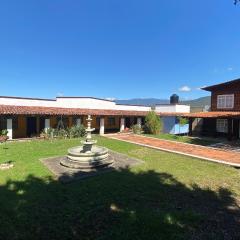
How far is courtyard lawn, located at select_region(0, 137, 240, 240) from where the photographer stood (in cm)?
502

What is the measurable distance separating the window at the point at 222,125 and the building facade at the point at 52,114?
598 centimetres

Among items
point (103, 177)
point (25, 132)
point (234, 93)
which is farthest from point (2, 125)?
point (234, 93)

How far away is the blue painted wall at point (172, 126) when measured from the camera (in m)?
28.4

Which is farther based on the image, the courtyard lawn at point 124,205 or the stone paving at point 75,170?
the stone paving at point 75,170

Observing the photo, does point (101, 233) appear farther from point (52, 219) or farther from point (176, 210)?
point (176, 210)

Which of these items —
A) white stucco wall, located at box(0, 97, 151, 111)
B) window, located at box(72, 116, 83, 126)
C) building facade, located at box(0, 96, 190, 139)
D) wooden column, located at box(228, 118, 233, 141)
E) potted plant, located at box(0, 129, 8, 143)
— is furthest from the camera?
window, located at box(72, 116, 83, 126)


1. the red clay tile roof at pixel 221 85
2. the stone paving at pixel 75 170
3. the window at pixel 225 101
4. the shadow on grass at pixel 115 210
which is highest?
the red clay tile roof at pixel 221 85

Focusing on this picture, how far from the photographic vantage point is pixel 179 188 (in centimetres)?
784

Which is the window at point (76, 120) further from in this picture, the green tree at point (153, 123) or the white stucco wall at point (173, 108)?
the white stucco wall at point (173, 108)

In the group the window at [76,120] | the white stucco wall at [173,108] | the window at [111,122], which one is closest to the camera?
the window at [76,120]

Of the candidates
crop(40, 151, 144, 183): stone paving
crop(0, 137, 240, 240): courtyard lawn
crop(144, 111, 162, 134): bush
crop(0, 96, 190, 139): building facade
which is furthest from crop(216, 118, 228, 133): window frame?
crop(40, 151, 144, 183): stone paving

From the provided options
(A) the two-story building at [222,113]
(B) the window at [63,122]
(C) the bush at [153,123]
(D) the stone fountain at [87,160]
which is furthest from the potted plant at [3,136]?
(A) the two-story building at [222,113]

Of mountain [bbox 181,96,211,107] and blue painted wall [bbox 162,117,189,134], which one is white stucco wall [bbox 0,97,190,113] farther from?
mountain [bbox 181,96,211,107]

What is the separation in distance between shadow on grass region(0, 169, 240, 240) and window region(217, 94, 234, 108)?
18576 mm
